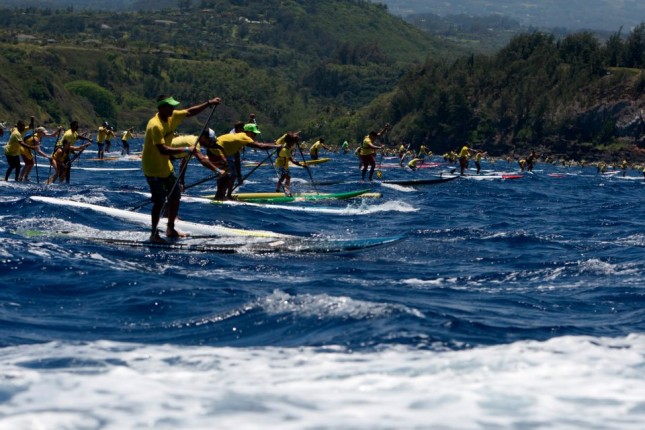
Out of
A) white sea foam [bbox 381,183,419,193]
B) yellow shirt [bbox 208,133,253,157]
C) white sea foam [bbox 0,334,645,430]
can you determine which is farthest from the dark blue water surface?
white sea foam [bbox 381,183,419,193]

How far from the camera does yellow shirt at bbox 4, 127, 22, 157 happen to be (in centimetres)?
2653

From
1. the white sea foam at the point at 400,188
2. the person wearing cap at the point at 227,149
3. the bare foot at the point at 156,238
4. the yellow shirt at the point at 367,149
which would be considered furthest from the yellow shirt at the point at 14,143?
the bare foot at the point at 156,238

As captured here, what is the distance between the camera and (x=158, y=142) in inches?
545

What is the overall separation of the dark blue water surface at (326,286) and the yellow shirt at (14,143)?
22.9ft

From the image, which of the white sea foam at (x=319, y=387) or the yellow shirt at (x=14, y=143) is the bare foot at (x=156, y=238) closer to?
the white sea foam at (x=319, y=387)

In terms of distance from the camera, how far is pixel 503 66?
12481 cm

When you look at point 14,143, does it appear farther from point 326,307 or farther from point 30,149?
point 326,307

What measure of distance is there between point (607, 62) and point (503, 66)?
1424cm

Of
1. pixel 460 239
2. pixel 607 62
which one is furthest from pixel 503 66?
pixel 460 239

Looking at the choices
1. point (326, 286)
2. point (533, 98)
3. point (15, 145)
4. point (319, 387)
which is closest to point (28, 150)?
point (15, 145)

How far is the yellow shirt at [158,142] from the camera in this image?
13.8m

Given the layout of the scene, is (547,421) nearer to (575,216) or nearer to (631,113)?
(575,216)

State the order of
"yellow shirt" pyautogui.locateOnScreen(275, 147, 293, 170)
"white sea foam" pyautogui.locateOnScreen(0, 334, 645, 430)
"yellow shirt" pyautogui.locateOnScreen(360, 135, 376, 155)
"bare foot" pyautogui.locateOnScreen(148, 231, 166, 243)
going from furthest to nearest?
"yellow shirt" pyautogui.locateOnScreen(360, 135, 376, 155), "yellow shirt" pyautogui.locateOnScreen(275, 147, 293, 170), "bare foot" pyautogui.locateOnScreen(148, 231, 166, 243), "white sea foam" pyautogui.locateOnScreen(0, 334, 645, 430)

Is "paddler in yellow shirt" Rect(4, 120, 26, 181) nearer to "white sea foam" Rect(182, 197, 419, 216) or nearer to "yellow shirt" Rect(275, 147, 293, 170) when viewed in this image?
"yellow shirt" Rect(275, 147, 293, 170)
